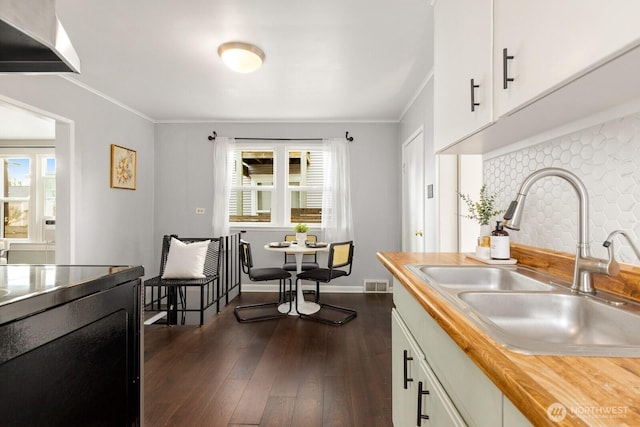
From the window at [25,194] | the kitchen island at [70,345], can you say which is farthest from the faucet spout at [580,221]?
the window at [25,194]

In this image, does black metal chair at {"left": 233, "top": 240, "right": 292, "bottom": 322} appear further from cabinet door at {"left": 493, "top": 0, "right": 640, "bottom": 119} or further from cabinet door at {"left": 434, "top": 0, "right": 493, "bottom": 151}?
cabinet door at {"left": 493, "top": 0, "right": 640, "bottom": 119}

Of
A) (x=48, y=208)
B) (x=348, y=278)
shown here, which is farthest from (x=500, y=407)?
(x=48, y=208)

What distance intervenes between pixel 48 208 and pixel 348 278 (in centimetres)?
524

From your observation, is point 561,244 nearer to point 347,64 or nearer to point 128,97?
point 347,64

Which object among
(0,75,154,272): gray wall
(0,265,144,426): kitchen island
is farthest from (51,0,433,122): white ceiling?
(0,265,144,426): kitchen island

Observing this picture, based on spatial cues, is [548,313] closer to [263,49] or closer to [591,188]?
[591,188]

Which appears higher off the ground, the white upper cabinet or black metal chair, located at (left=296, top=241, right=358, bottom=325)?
the white upper cabinet

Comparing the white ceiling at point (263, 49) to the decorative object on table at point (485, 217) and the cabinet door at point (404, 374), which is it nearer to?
the decorative object on table at point (485, 217)

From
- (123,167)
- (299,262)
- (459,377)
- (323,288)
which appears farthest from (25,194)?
(459,377)

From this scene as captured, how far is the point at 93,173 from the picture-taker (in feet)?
11.8

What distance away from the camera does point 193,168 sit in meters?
4.76

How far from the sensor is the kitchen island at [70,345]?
0.73m

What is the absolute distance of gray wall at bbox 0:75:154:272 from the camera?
9.91 ft

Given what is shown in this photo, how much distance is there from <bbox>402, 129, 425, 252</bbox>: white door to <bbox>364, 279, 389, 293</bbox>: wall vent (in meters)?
0.65
